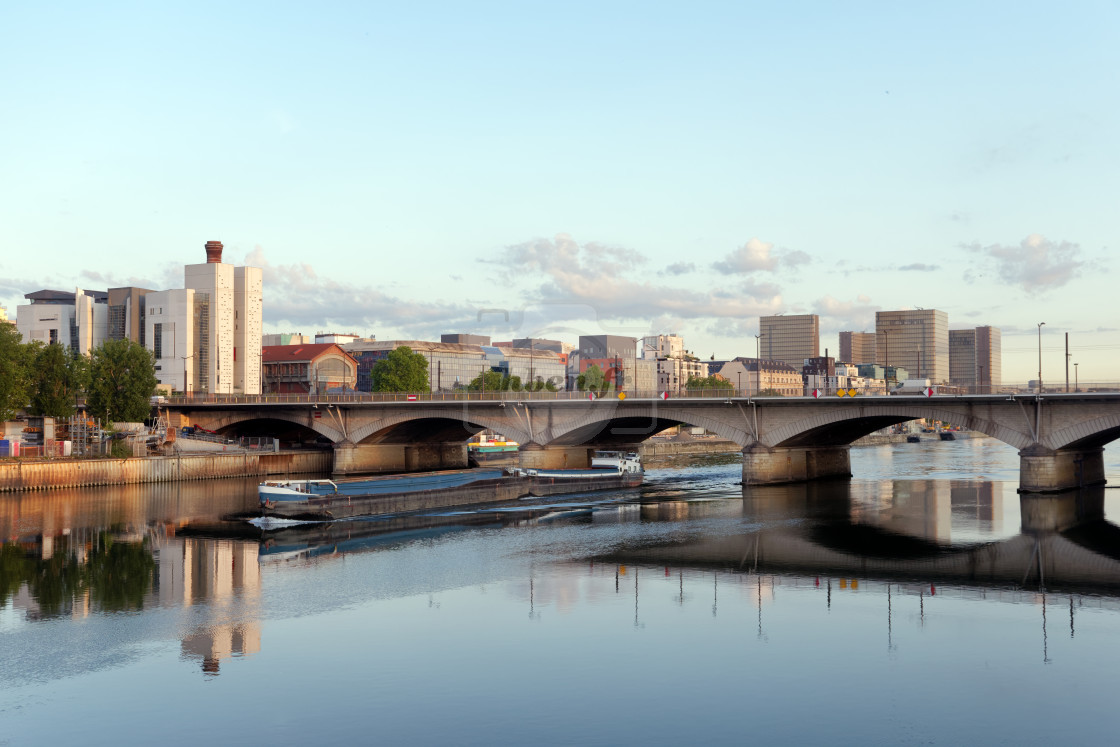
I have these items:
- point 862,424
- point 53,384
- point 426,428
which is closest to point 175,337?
point 53,384

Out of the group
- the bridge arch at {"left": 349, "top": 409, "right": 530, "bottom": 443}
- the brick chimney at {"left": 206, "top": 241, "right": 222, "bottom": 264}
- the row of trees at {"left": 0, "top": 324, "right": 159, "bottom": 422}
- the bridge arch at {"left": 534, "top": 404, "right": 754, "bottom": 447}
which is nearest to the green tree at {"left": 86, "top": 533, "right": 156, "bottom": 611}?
the bridge arch at {"left": 349, "top": 409, "right": 530, "bottom": 443}

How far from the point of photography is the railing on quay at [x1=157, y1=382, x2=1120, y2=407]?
75500mm

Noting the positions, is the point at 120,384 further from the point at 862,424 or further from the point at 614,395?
the point at 862,424

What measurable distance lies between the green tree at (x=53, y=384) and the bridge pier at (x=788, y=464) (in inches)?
2868

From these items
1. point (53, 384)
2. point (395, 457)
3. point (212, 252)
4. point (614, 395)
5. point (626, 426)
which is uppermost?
point (212, 252)

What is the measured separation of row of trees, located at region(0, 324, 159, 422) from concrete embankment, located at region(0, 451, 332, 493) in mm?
12703

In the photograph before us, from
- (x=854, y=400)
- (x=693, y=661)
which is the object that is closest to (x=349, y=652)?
(x=693, y=661)

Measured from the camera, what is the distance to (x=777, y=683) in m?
29.4

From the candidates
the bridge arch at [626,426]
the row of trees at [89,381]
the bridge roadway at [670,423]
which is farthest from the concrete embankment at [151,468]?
the bridge arch at [626,426]

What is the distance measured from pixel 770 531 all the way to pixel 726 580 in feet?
54.4

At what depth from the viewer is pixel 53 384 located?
10619cm

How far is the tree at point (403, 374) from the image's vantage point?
6422 inches

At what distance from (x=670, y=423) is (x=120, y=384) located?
209ft

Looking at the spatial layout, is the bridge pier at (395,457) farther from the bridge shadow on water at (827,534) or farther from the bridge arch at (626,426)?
the bridge shadow on water at (827,534)
